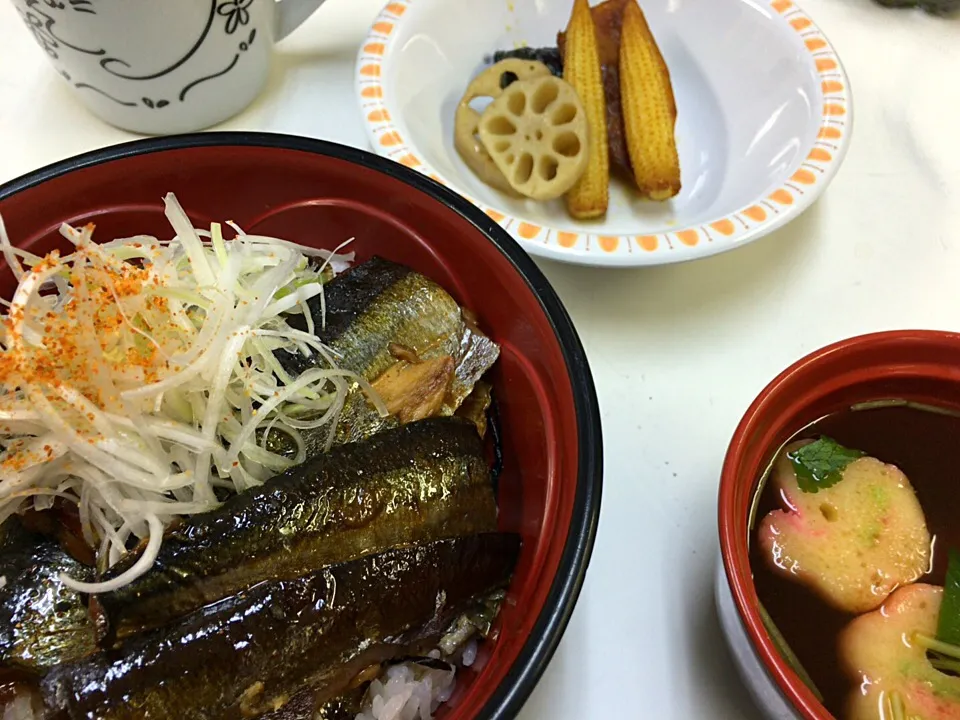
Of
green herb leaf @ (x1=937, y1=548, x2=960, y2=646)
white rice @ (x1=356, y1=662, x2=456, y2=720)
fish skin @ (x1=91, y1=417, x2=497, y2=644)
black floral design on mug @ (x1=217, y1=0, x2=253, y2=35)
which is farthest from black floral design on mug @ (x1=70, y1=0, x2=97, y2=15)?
green herb leaf @ (x1=937, y1=548, x2=960, y2=646)

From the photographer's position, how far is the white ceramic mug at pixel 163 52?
1.01 m

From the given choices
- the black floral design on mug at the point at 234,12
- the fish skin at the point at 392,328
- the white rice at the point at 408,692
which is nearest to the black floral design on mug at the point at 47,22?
the black floral design on mug at the point at 234,12

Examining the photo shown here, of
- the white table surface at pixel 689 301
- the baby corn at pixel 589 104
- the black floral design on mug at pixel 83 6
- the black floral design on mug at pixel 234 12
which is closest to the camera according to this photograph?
the white table surface at pixel 689 301

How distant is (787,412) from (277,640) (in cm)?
56

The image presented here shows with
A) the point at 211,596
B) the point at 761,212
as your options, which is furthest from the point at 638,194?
the point at 211,596

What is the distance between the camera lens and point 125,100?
1.17 m

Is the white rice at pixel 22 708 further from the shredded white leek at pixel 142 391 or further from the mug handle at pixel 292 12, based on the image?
the mug handle at pixel 292 12

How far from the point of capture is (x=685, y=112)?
143 centimetres

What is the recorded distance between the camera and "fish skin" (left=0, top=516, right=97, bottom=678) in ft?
2.07

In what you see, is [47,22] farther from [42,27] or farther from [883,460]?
[883,460]

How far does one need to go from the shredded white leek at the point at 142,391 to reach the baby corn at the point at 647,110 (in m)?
0.68

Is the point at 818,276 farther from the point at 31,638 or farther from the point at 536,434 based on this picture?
the point at 31,638

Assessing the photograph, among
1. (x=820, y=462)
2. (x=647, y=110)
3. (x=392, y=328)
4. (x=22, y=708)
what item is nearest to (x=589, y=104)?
(x=647, y=110)

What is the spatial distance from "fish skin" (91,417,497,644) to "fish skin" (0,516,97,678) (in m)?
0.03
